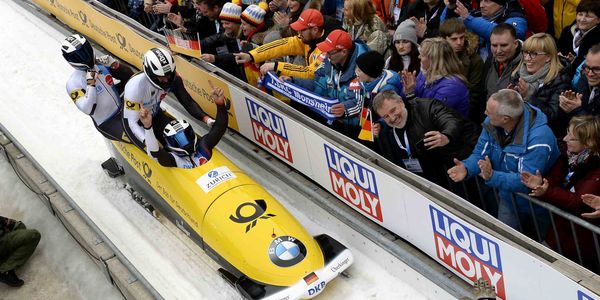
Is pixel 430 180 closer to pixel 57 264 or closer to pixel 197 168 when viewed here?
pixel 197 168

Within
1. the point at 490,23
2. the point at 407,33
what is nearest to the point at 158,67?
the point at 407,33

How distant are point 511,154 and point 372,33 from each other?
1953 mm

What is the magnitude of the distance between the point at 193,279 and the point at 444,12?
10.4 ft

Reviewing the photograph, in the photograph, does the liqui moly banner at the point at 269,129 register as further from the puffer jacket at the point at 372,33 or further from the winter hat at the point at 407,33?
the winter hat at the point at 407,33

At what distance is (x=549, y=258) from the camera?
404cm

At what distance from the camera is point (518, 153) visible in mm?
4258

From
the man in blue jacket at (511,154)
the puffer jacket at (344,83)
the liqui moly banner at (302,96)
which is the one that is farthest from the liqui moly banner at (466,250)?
the liqui moly banner at (302,96)

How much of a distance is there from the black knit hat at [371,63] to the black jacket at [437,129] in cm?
35

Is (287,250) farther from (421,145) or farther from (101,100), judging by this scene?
(101,100)

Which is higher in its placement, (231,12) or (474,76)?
(231,12)

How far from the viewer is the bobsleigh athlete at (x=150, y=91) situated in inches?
218

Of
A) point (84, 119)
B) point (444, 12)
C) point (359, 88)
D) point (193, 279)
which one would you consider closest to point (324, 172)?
point (359, 88)

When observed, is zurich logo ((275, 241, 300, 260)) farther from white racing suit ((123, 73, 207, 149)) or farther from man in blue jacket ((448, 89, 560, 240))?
white racing suit ((123, 73, 207, 149))

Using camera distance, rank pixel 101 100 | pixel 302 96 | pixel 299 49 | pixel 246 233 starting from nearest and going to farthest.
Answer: pixel 246 233 → pixel 302 96 → pixel 101 100 → pixel 299 49
